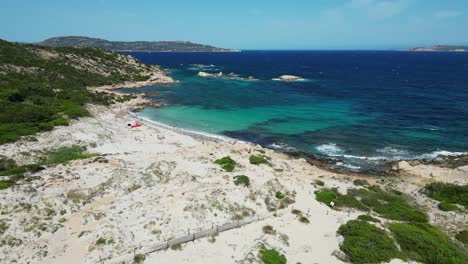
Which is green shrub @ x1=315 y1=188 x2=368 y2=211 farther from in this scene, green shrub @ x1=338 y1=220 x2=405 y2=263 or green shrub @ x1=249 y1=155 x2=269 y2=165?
green shrub @ x1=249 y1=155 x2=269 y2=165

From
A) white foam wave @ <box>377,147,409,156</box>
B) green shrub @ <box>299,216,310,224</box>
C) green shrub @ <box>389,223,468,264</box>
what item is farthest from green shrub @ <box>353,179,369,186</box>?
white foam wave @ <box>377,147,409,156</box>

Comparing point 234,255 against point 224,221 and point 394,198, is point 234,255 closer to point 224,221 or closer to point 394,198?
point 224,221

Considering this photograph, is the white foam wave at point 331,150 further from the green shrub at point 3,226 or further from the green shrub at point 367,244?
the green shrub at point 3,226

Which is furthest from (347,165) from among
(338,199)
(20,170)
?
(20,170)

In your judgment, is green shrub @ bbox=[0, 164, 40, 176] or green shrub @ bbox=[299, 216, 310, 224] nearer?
green shrub @ bbox=[299, 216, 310, 224]

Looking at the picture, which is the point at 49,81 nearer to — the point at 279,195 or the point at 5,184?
A: the point at 5,184

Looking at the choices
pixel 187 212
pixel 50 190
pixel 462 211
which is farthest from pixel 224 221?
pixel 462 211

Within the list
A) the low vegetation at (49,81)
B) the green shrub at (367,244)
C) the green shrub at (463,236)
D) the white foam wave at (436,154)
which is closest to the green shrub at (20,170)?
the low vegetation at (49,81)
